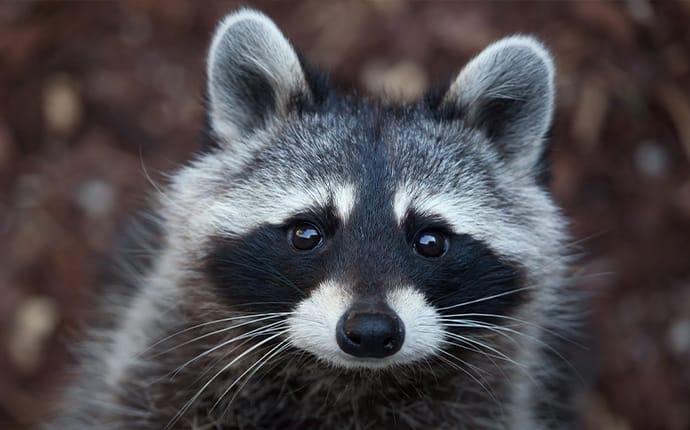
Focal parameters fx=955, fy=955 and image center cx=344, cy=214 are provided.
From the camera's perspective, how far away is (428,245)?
301cm

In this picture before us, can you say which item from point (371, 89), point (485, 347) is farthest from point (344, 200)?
point (371, 89)

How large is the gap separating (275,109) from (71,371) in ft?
6.20

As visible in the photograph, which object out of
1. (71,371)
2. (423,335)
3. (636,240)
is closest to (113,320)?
(71,371)

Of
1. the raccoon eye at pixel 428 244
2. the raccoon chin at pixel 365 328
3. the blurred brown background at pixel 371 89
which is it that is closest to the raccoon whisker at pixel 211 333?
the raccoon chin at pixel 365 328

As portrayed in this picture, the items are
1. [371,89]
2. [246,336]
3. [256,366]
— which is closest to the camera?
[246,336]

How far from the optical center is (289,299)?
9.68 ft

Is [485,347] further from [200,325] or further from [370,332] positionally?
[200,325]

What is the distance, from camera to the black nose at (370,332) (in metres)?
2.69

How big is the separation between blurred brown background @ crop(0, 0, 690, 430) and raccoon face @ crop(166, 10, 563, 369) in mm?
1501

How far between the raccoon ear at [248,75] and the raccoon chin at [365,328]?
81 centimetres

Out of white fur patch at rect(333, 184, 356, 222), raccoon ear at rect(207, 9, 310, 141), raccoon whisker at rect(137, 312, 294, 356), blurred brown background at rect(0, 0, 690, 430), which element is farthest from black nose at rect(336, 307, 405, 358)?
blurred brown background at rect(0, 0, 690, 430)

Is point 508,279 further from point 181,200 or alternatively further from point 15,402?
point 15,402

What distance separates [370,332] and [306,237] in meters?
0.44

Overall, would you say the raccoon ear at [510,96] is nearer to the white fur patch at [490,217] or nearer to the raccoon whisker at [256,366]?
the white fur patch at [490,217]
